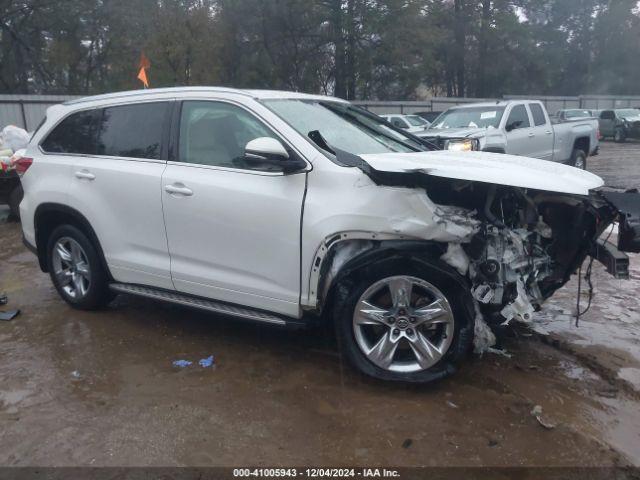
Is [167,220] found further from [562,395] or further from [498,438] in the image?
[562,395]

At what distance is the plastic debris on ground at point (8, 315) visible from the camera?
16.7 feet

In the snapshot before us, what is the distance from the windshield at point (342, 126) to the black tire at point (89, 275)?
201cm

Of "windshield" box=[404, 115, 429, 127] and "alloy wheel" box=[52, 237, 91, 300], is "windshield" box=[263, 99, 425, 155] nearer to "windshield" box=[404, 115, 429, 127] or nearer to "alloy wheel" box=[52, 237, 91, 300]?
"alloy wheel" box=[52, 237, 91, 300]

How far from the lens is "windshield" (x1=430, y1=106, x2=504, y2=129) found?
1127cm

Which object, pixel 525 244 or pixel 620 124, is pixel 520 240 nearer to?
pixel 525 244

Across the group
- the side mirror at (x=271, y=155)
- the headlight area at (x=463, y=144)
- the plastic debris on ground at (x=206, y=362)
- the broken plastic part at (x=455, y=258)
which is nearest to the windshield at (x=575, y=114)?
the headlight area at (x=463, y=144)

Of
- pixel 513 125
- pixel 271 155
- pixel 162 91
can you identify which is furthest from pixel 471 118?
pixel 271 155

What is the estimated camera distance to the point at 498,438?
3.15 m

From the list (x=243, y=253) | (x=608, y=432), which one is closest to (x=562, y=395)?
(x=608, y=432)

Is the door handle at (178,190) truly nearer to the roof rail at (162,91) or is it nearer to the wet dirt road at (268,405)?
the roof rail at (162,91)

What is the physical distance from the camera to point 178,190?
164 inches

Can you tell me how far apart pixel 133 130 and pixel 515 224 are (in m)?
3.00

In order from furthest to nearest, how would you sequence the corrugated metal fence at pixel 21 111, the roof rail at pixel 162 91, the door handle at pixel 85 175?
the corrugated metal fence at pixel 21 111 < the door handle at pixel 85 175 < the roof rail at pixel 162 91

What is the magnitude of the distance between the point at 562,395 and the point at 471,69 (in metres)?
45.5
